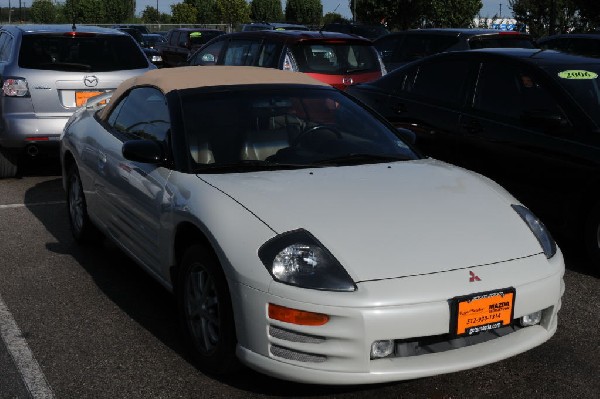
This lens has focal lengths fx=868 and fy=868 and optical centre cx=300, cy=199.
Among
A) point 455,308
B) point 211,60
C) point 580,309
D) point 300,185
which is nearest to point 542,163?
point 580,309

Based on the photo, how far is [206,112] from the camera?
487 cm

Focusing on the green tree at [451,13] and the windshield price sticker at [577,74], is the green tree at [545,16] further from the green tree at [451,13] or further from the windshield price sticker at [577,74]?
the windshield price sticker at [577,74]

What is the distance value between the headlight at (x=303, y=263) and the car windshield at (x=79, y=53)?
5.70 meters

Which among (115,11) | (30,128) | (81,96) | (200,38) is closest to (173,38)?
(200,38)

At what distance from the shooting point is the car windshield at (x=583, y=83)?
20.1 feet

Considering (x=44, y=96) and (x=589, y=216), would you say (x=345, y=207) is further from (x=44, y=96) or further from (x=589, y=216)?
(x=44, y=96)

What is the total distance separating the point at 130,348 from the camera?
177 inches

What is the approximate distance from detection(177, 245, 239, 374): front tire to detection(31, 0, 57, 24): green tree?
279 feet

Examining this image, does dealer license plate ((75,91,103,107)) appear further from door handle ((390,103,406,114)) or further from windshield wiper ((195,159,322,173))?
windshield wiper ((195,159,322,173))

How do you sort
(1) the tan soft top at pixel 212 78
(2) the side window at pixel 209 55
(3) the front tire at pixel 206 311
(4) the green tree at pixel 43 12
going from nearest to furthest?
(3) the front tire at pixel 206 311
(1) the tan soft top at pixel 212 78
(2) the side window at pixel 209 55
(4) the green tree at pixel 43 12

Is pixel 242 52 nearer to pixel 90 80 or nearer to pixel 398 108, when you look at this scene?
pixel 90 80

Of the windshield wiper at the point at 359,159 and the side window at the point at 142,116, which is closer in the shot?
the windshield wiper at the point at 359,159

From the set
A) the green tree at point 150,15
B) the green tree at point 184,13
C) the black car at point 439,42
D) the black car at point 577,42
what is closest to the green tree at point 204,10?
the green tree at point 184,13

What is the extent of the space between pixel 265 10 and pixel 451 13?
1407 inches
